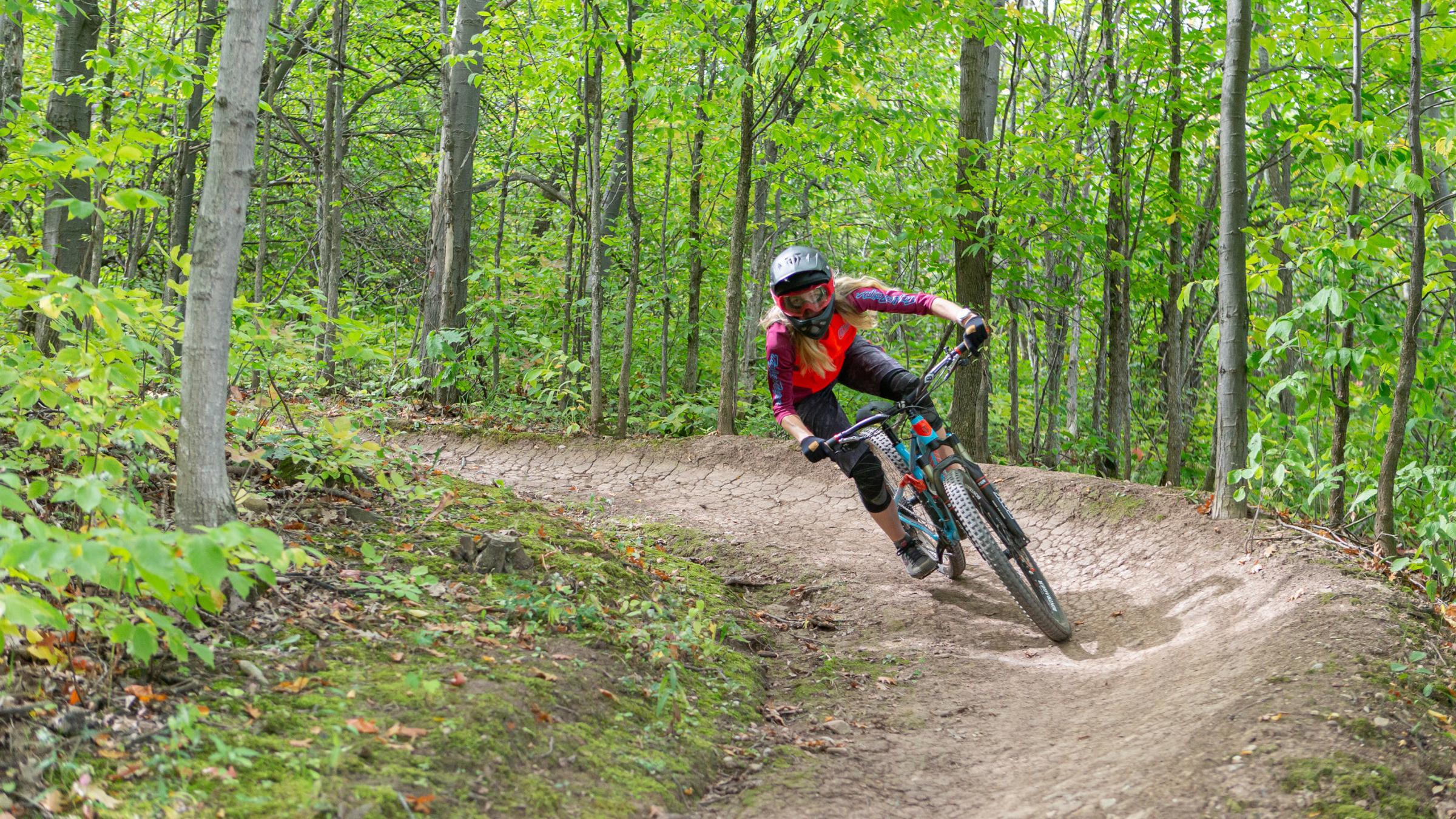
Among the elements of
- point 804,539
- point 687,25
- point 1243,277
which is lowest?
point 804,539

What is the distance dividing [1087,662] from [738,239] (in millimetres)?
6826

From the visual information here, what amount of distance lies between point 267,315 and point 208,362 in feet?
5.38

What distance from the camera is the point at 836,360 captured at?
6.16m

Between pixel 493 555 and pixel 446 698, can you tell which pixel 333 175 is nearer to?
pixel 493 555

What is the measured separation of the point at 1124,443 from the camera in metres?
11.3

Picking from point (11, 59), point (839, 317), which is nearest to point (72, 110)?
point (11, 59)

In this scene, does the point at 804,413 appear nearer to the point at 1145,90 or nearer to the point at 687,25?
the point at 1145,90

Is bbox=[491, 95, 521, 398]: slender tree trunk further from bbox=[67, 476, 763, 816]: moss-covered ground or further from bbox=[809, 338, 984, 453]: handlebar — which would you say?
bbox=[809, 338, 984, 453]: handlebar

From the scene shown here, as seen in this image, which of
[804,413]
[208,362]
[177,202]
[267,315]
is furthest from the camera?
[177,202]

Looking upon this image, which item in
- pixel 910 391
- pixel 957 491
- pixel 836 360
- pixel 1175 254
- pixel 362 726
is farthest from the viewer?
pixel 1175 254

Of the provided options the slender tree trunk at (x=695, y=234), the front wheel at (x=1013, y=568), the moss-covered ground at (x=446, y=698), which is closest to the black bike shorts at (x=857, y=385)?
the front wheel at (x=1013, y=568)

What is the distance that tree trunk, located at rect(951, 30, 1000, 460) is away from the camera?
9.50m

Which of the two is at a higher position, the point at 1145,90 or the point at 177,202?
the point at 1145,90

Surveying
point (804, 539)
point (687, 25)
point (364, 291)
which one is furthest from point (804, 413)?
point (364, 291)
